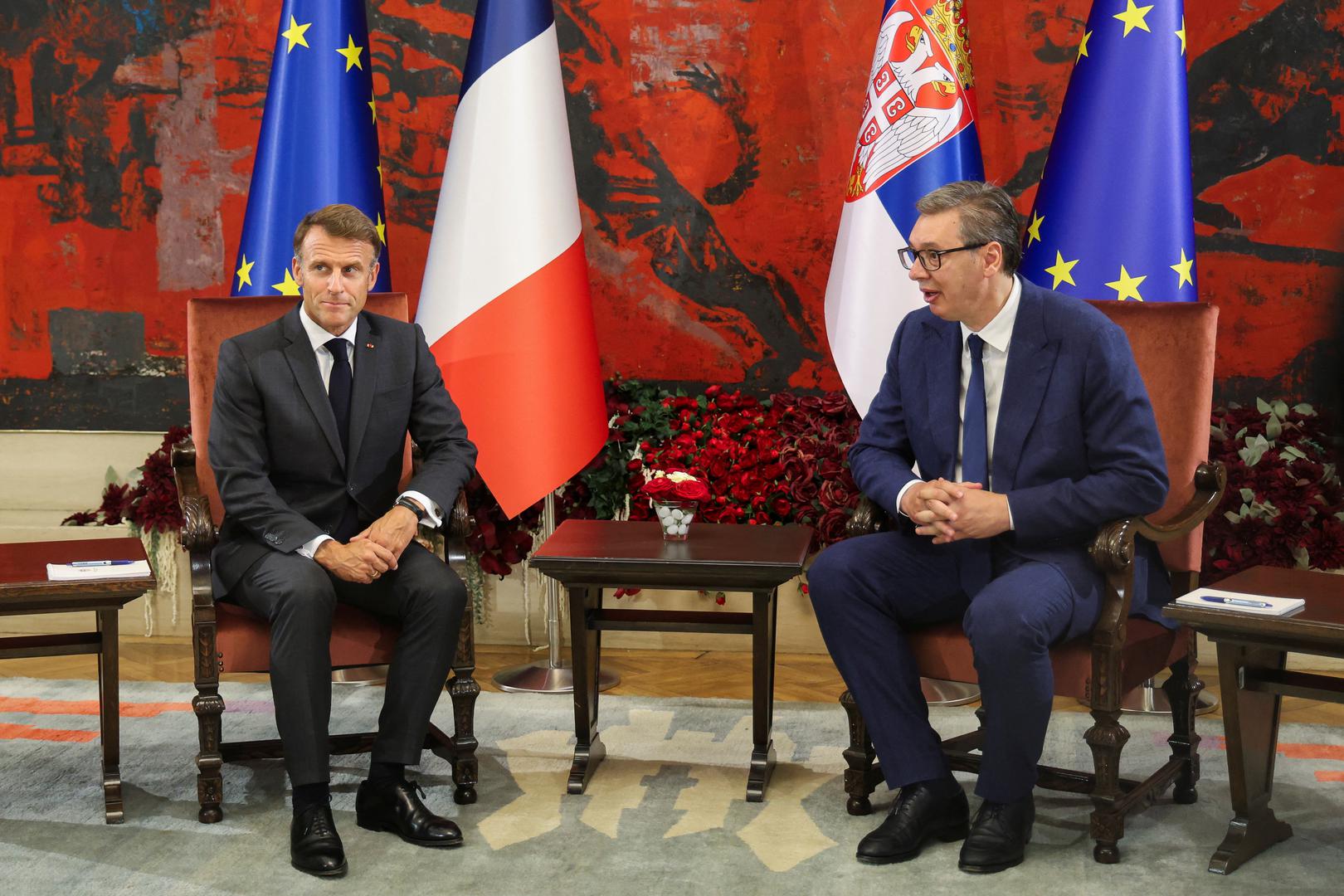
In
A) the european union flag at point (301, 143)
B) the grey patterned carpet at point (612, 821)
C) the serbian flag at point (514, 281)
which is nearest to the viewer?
the grey patterned carpet at point (612, 821)

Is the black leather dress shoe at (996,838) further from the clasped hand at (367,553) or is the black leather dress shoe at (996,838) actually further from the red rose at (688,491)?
the clasped hand at (367,553)

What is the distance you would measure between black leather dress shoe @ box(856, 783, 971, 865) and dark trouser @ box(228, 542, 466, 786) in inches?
40.6

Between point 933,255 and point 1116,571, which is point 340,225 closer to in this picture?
point 933,255

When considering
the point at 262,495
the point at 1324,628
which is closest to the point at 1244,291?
the point at 1324,628

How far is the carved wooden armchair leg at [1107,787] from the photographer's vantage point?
2918 mm

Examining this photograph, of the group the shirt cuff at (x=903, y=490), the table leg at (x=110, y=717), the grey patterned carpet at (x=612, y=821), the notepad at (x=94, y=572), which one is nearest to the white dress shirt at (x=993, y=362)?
the shirt cuff at (x=903, y=490)

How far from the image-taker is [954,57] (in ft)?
14.1

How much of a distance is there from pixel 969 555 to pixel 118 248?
12.9 feet

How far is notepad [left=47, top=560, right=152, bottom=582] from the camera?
3.00m

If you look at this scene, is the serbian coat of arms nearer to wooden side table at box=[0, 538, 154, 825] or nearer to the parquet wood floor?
the parquet wood floor

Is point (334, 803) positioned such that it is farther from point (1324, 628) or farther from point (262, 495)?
point (1324, 628)

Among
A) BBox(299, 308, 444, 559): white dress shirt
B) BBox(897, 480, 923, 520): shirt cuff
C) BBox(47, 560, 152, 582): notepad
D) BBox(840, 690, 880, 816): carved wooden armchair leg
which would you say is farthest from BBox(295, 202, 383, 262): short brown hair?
BBox(840, 690, 880, 816): carved wooden armchair leg

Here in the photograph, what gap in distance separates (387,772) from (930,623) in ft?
4.17

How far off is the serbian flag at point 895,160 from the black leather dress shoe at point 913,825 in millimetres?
1617
